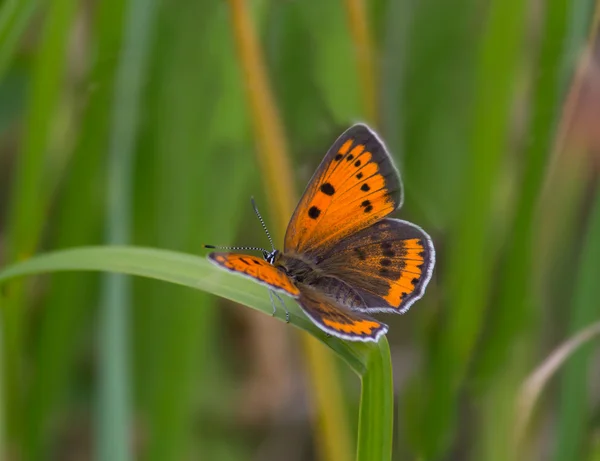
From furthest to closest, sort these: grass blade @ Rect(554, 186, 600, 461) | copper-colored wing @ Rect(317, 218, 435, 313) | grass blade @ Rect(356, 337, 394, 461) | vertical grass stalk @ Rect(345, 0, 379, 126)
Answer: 1. vertical grass stalk @ Rect(345, 0, 379, 126)
2. grass blade @ Rect(554, 186, 600, 461)
3. copper-colored wing @ Rect(317, 218, 435, 313)
4. grass blade @ Rect(356, 337, 394, 461)

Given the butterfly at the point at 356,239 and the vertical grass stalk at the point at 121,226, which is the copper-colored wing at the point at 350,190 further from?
the vertical grass stalk at the point at 121,226

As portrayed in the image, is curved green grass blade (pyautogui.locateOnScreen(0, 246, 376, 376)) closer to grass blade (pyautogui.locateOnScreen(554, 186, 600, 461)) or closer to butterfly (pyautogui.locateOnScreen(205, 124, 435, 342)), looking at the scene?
butterfly (pyautogui.locateOnScreen(205, 124, 435, 342))


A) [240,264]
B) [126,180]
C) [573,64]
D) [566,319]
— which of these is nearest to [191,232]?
[126,180]

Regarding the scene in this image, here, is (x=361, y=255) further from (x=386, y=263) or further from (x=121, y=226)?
(x=121, y=226)

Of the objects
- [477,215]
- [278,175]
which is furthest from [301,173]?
[477,215]

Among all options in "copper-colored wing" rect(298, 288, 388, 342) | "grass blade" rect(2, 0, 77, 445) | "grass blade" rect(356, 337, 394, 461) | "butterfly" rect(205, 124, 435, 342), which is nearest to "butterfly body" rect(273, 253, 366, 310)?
"butterfly" rect(205, 124, 435, 342)

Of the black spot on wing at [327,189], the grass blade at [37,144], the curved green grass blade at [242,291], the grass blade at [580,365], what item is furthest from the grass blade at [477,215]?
the grass blade at [37,144]

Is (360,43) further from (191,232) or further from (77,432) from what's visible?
(77,432)
